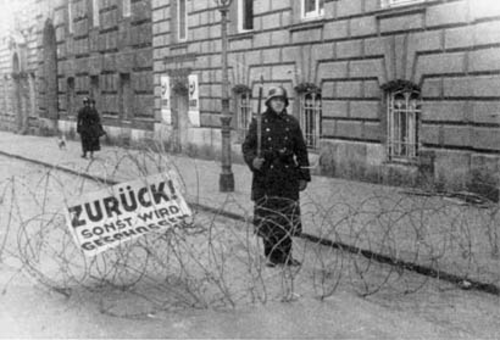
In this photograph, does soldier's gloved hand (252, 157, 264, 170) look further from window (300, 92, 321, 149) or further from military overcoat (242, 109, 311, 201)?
window (300, 92, 321, 149)

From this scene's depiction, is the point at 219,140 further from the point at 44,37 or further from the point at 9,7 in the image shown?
the point at 9,7

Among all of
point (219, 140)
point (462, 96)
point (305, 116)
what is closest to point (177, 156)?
point (219, 140)

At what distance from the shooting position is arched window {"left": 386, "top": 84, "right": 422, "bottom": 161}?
14211 mm

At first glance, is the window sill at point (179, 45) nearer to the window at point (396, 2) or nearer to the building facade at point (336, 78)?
the building facade at point (336, 78)

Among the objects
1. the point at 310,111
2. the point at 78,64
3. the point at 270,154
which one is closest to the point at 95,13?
the point at 78,64

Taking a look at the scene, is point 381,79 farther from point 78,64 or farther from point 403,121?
point 78,64

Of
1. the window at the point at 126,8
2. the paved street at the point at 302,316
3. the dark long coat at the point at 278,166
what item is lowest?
the paved street at the point at 302,316

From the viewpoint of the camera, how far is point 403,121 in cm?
1453

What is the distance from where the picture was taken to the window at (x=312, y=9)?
1691 cm

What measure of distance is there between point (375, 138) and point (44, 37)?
85.6 ft

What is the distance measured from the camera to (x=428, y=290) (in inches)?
275

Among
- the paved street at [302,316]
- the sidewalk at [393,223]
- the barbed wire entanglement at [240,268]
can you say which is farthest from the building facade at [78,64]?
the paved street at [302,316]

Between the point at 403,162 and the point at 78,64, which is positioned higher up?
the point at 78,64

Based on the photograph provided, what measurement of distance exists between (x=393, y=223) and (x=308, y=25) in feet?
34.2
